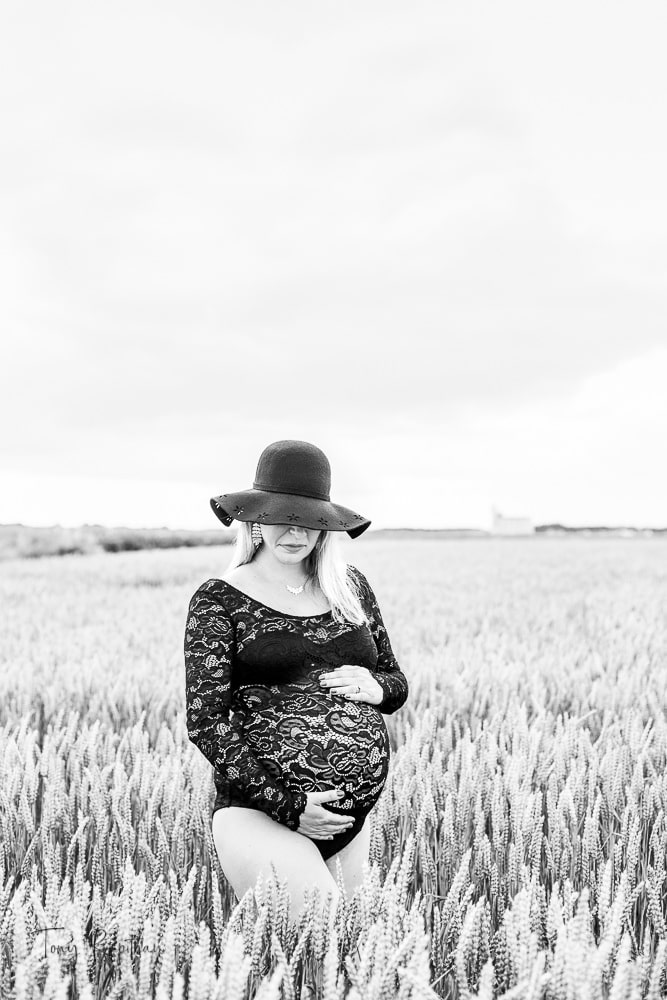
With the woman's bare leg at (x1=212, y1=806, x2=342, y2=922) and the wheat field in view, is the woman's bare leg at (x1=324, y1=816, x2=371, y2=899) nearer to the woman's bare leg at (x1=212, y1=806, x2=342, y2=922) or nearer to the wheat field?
the wheat field

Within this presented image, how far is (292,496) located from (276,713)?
1.97ft

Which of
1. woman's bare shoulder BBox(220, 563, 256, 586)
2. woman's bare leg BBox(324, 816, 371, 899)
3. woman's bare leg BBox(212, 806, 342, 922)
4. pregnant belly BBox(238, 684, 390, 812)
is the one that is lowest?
woman's bare leg BBox(324, 816, 371, 899)

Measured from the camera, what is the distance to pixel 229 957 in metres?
1.23

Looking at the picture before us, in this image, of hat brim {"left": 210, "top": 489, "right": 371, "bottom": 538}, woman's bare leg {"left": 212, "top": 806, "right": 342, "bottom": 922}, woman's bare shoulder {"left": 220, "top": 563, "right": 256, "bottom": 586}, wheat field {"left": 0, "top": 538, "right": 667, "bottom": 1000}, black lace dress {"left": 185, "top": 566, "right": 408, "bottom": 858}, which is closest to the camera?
wheat field {"left": 0, "top": 538, "right": 667, "bottom": 1000}

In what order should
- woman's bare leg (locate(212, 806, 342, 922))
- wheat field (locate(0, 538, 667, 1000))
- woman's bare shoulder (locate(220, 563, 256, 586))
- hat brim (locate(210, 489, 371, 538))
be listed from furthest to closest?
woman's bare shoulder (locate(220, 563, 256, 586)) < hat brim (locate(210, 489, 371, 538)) < woman's bare leg (locate(212, 806, 342, 922)) < wheat field (locate(0, 538, 667, 1000))

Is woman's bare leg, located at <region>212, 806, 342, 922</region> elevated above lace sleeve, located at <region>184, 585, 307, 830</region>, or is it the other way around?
lace sleeve, located at <region>184, 585, 307, 830</region>

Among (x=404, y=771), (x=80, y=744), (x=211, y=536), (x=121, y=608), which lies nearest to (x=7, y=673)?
(x=80, y=744)

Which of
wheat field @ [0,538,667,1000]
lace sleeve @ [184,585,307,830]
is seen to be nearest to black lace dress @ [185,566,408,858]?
lace sleeve @ [184,585,307,830]

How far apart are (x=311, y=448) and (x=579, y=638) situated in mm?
5074

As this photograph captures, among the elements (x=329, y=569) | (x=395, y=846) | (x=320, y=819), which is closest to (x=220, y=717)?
(x=320, y=819)

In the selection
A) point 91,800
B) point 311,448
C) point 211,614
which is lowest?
point 91,800

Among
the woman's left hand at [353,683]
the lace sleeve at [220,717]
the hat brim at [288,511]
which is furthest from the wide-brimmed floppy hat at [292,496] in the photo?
the woman's left hand at [353,683]

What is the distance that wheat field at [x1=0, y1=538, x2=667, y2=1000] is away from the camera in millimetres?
1468

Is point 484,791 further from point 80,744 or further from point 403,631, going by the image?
point 403,631
